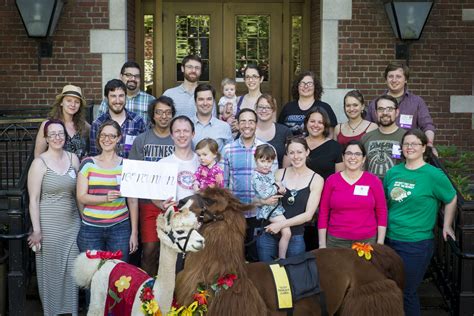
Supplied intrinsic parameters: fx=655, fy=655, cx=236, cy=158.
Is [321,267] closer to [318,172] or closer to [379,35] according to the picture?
[318,172]

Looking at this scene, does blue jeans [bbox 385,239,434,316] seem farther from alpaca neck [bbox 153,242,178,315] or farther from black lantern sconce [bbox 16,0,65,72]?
black lantern sconce [bbox 16,0,65,72]

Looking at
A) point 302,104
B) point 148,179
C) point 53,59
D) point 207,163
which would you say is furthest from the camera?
point 53,59

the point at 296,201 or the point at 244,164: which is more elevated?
the point at 244,164

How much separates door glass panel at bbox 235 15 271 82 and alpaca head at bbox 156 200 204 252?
6.06 meters

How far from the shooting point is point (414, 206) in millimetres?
5266

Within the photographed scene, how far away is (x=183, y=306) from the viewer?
156 inches

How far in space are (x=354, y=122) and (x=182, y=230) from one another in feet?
8.97

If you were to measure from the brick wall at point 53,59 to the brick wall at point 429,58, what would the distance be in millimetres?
3369

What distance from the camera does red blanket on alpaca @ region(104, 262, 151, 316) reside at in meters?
4.41

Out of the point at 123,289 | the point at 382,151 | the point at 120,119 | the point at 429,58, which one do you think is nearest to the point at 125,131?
the point at 120,119

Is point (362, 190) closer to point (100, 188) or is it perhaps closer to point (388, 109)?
point (388, 109)

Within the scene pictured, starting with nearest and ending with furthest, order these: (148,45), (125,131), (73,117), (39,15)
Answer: (125,131), (73,117), (39,15), (148,45)

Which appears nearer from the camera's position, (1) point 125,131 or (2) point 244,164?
(2) point 244,164

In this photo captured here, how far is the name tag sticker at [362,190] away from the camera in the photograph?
202 inches
